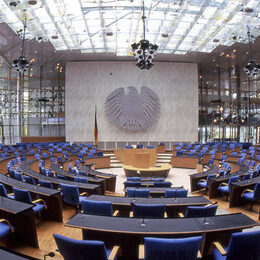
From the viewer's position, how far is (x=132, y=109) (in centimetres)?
1884

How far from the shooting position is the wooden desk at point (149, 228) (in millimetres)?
2553

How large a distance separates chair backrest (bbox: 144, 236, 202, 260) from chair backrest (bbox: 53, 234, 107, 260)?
1.32ft

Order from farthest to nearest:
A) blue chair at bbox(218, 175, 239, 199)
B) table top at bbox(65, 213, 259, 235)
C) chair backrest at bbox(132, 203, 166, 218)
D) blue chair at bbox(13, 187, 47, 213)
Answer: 1. blue chair at bbox(218, 175, 239, 199)
2. blue chair at bbox(13, 187, 47, 213)
3. chair backrest at bbox(132, 203, 166, 218)
4. table top at bbox(65, 213, 259, 235)

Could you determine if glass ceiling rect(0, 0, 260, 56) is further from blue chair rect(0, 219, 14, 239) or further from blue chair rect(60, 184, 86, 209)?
blue chair rect(0, 219, 14, 239)

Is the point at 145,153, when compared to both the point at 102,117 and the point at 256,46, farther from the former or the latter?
the point at 256,46

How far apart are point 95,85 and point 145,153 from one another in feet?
30.9

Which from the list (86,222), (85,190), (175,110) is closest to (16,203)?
(86,222)

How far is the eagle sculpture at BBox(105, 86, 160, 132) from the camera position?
18797 mm

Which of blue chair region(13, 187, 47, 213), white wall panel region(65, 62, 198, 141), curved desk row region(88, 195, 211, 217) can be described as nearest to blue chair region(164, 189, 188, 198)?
curved desk row region(88, 195, 211, 217)

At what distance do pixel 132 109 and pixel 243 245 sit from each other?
1690 centimetres

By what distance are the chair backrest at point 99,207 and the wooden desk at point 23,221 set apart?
77 centimetres

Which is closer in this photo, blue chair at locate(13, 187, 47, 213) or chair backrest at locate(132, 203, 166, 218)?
chair backrest at locate(132, 203, 166, 218)

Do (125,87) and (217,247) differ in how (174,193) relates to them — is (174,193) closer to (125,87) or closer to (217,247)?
(217,247)

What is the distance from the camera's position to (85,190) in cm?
543
